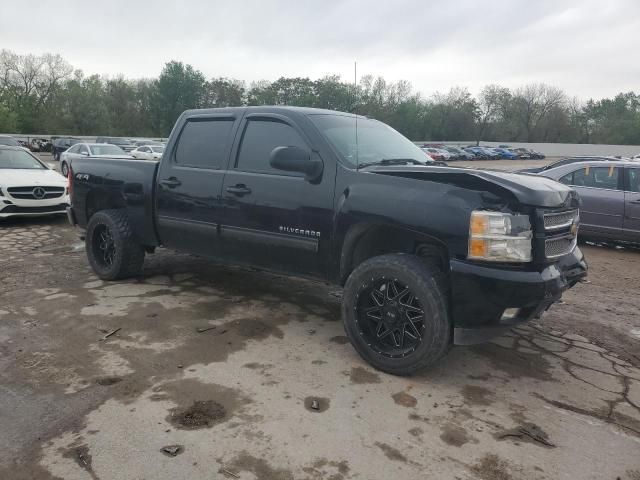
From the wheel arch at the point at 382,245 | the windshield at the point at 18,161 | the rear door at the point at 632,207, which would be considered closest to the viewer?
the wheel arch at the point at 382,245

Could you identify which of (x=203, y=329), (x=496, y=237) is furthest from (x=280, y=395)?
(x=496, y=237)

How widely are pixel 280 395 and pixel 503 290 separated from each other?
1.54 m

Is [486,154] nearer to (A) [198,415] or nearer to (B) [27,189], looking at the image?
(B) [27,189]

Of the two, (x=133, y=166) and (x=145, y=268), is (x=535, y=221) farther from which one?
(x=145, y=268)

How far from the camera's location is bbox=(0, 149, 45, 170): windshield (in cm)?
978

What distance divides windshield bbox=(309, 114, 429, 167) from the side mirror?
9.3 inches

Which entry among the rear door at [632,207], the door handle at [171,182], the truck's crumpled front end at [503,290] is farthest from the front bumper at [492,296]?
the rear door at [632,207]

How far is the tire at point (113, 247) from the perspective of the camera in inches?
214

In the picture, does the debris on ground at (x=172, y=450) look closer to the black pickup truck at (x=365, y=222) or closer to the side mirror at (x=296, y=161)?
the black pickup truck at (x=365, y=222)

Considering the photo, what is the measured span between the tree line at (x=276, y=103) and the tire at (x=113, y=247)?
147ft

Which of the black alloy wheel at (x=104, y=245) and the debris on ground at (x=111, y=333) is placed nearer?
the debris on ground at (x=111, y=333)

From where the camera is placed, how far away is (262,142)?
449 centimetres

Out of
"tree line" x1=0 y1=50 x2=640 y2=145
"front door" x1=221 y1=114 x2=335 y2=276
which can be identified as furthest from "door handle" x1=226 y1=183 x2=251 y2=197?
"tree line" x1=0 y1=50 x2=640 y2=145

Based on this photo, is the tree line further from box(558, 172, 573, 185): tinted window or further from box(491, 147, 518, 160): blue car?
box(558, 172, 573, 185): tinted window
